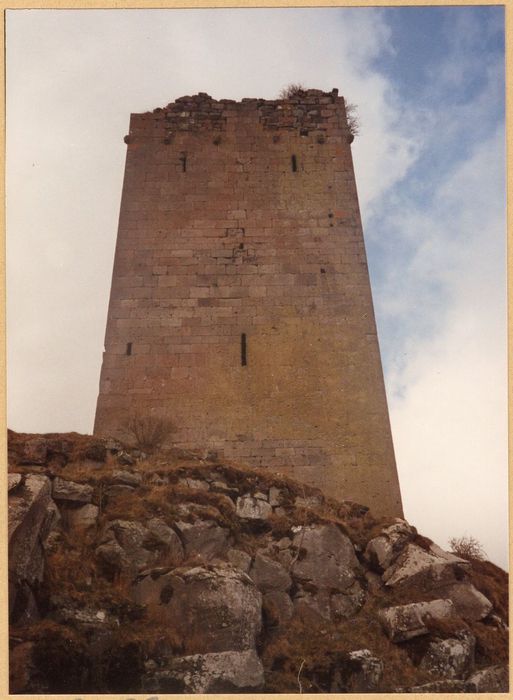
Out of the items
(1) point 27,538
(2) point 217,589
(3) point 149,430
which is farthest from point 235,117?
(2) point 217,589

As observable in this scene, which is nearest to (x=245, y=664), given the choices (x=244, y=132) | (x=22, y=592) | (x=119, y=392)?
(x=22, y=592)

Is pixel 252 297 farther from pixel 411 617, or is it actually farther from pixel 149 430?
pixel 411 617

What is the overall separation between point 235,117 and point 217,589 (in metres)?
10.00

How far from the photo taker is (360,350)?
41.8 ft

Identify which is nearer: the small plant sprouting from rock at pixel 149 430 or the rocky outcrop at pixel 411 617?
the rocky outcrop at pixel 411 617

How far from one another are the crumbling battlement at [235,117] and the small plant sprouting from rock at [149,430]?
5563 mm

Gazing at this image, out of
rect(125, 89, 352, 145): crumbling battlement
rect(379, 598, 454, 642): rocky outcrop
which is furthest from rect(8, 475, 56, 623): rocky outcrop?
rect(125, 89, 352, 145): crumbling battlement

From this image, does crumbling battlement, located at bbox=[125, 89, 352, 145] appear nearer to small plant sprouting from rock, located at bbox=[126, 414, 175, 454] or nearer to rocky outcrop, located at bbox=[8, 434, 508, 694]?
small plant sprouting from rock, located at bbox=[126, 414, 175, 454]

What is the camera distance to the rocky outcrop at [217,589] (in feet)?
22.5

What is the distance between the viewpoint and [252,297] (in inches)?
516

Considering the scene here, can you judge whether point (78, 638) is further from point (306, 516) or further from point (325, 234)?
point (325, 234)

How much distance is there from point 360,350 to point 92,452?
196 inches

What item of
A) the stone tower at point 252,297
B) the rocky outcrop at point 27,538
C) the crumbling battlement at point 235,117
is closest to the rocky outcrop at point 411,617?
the stone tower at point 252,297

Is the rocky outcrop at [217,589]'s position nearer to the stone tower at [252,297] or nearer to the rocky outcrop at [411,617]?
the rocky outcrop at [411,617]
